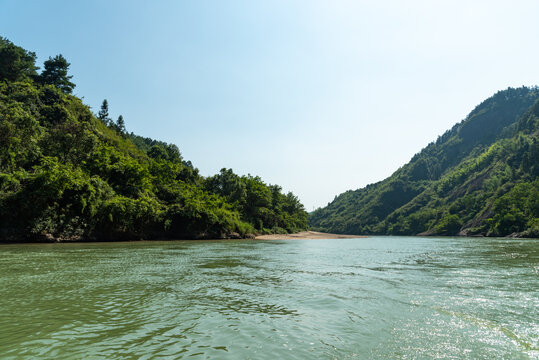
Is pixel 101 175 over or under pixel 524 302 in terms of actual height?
over

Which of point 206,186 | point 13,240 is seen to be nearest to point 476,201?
point 206,186

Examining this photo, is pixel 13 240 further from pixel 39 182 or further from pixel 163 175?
pixel 163 175

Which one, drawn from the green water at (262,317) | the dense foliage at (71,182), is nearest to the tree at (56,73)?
the dense foliage at (71,182)

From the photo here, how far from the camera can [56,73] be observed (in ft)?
240

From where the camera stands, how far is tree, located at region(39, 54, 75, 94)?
72125 mm

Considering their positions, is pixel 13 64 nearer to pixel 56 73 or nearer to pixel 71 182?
pixel 56 73

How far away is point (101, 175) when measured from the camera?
146 ft

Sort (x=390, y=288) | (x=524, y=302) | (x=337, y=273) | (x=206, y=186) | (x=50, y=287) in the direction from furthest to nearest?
1. (x=206, y=186)
2. (x=337, y=273)
3. (x=390, y=288)
4. (x=50, y=287)
5. (x=524, y=302)

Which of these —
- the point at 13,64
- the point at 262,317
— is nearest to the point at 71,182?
the point at 262,317

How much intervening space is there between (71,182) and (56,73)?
181ft

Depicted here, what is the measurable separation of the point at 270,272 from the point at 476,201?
163 m

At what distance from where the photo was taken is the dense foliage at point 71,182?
33031 millimetres

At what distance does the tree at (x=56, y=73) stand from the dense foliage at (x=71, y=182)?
200mm

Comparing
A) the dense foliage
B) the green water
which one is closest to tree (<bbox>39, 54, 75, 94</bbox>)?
the dense foliage
